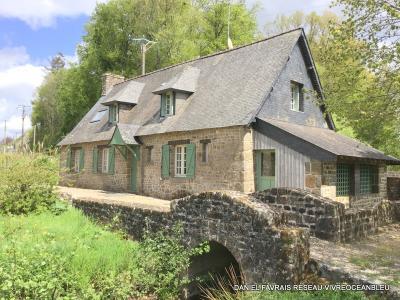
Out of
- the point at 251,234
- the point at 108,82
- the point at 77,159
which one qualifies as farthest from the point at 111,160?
the point at 251,234

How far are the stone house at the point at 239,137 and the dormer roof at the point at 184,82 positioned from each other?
0.06 meters

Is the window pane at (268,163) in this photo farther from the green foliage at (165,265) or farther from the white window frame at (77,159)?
the white window frame at (77,159)

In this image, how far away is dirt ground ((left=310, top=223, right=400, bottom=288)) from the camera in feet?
17.8

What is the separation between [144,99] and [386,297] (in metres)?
17.4

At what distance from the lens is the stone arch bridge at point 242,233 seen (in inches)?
239

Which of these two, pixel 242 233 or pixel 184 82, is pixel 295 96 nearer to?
pixel 184 82

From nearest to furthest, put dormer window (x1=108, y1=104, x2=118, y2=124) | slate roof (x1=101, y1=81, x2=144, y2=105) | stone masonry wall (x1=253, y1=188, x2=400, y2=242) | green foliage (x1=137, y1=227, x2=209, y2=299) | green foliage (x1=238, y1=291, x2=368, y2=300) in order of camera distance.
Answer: green foliage (x1=238, y1=291, x2=368, y2=300), stone masonry wall (x1=253, y1=188, x2=400, y2=242), green foliage (x1=137, y1=227, x2=209, y2=299), slate roof (x1=101, y1=81, x2=144, y2=105), dormer window (x1=108, y1=104, x2=118, y2=124)

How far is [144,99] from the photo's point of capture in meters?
20.6

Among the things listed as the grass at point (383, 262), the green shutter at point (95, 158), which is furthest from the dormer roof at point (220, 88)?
the grass at point (383, 262)

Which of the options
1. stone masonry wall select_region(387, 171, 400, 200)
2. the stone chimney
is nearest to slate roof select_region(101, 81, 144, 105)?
the stone chimney

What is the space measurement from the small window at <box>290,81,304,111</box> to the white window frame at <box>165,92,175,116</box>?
5.27 meters

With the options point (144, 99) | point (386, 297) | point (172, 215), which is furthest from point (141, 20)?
point (386, 297)

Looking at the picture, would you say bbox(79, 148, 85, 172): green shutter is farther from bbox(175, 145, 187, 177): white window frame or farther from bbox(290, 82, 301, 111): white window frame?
bbox(290, 82, 301, 111): white window frame

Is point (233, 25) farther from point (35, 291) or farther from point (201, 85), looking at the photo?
point (35, 291)
